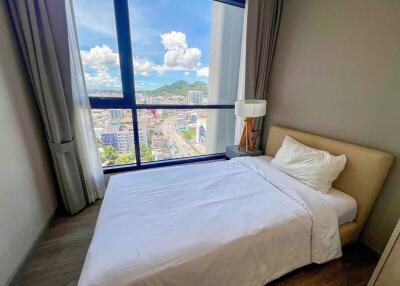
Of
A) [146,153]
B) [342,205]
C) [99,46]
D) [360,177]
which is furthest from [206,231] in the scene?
[99,46]

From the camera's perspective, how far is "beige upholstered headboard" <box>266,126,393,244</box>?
1.34 meters

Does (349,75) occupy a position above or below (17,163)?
above

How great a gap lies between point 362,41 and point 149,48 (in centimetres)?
212

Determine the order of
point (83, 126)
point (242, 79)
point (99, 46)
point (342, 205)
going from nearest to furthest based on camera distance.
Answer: point (342, 205), point (83, 126), point (99, 46), point (242, 79)

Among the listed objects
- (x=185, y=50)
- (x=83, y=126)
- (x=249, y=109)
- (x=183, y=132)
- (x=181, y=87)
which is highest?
(x=185, y=50)

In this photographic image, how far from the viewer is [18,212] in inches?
53.6

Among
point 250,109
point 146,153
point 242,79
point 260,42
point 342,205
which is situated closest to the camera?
point 342,205

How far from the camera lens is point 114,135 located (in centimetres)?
230

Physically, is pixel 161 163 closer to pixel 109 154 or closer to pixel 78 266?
pixel 109 154

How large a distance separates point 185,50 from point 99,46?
1.00 meters

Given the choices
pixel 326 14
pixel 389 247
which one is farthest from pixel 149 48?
pixel 389 247

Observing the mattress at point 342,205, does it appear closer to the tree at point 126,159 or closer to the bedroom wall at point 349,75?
the bedroom wall at point 349,75

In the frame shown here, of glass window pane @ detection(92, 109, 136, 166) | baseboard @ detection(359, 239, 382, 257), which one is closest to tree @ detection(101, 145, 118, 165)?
glass window pane @ detection(92, 109, 136, 166)

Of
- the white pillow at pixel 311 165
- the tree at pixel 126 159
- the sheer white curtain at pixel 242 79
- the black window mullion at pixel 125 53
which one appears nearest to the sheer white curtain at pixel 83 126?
the tree at pixel 126 159
